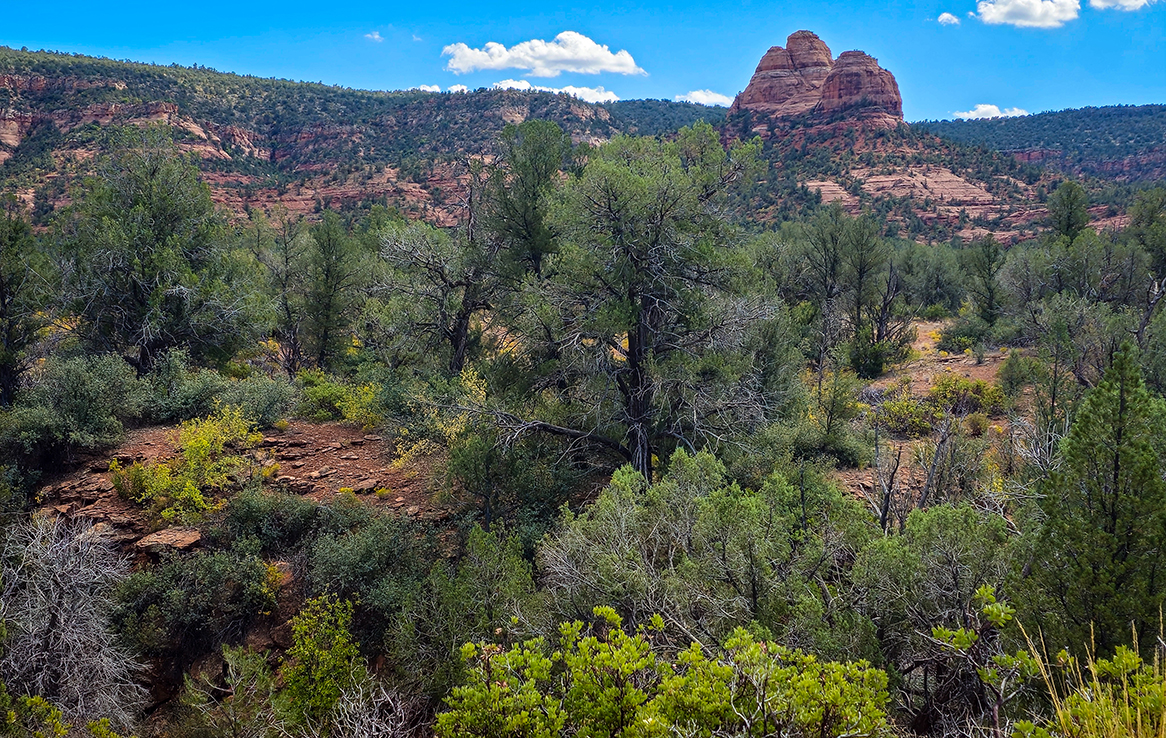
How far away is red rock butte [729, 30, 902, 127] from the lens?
71188mm

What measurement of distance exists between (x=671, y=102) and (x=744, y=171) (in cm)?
8772

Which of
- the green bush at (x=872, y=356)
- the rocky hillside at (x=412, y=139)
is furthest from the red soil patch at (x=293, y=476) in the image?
the rocky hillside at (x=412, y=139)

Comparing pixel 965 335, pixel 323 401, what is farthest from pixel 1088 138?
pixel 323 401

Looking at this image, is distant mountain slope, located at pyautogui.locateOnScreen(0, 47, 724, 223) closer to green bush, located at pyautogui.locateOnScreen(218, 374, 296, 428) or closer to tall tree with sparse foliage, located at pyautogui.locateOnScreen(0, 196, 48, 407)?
green bush, located at pyautogui.locateOnScreen(218, 374, 296, 428)

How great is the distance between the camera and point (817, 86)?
267ft

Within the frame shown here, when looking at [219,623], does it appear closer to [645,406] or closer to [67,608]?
[67,608]

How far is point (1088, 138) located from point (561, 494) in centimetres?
9208

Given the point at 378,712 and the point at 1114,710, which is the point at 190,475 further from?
the point at 1114,710

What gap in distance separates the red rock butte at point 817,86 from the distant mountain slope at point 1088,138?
9.24m

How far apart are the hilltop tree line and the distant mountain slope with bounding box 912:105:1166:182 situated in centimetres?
6378

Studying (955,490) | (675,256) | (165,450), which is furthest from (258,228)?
(955,490)

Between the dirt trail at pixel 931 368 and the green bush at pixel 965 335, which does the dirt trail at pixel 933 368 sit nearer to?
the dirt trail at pixel 931 368

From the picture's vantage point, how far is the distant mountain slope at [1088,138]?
2432 inches

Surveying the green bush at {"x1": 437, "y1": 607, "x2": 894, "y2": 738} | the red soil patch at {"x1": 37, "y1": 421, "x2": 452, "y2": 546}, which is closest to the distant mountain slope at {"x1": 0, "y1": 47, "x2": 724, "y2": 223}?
the red soil patch at {"x1": 37, "y1": 421, "x2": 452, "y2": 546}
